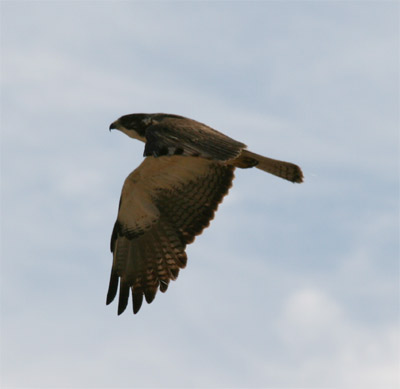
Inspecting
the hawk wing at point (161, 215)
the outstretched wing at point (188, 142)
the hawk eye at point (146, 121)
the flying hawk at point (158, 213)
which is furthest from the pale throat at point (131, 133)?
the outstretched wing at point (188, 142)

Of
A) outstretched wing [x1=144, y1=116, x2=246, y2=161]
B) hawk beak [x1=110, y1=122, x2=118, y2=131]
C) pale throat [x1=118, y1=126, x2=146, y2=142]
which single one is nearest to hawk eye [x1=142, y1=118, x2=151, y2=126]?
pale throat [x1=118, y1=126, x2=146, y2=142]

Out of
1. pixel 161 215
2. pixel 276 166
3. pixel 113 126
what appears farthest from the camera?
pixel 161 215

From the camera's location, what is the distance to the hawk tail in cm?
1271

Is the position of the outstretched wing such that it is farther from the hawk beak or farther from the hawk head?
the hawk beak

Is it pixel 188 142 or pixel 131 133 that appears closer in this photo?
pixel 188 142

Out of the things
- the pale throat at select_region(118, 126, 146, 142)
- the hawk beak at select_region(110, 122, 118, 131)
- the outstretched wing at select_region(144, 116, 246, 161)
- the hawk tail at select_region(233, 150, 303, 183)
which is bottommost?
Answer: the outstretched wing at select_region(144, 116, 246, 161)

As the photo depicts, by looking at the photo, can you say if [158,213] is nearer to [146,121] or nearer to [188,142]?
[146,121]

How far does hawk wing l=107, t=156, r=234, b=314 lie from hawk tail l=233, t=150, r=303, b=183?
0.48 metres

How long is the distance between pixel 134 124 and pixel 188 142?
2390 millimetres

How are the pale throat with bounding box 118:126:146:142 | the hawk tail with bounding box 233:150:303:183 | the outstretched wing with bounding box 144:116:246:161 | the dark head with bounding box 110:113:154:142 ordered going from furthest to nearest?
the pale throat with bounding box 118:126:146:142, the dark head with bounding box 110:113:154:142, the hawk tail with bounding box 233:150:303:183, the outstretched wing with bounding box 144:116:246:161

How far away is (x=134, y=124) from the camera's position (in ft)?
42.7

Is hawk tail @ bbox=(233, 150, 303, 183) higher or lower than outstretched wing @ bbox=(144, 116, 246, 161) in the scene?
higher

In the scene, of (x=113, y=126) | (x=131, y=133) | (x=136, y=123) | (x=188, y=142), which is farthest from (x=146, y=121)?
(x=188, y=142)

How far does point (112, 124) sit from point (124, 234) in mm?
1567
